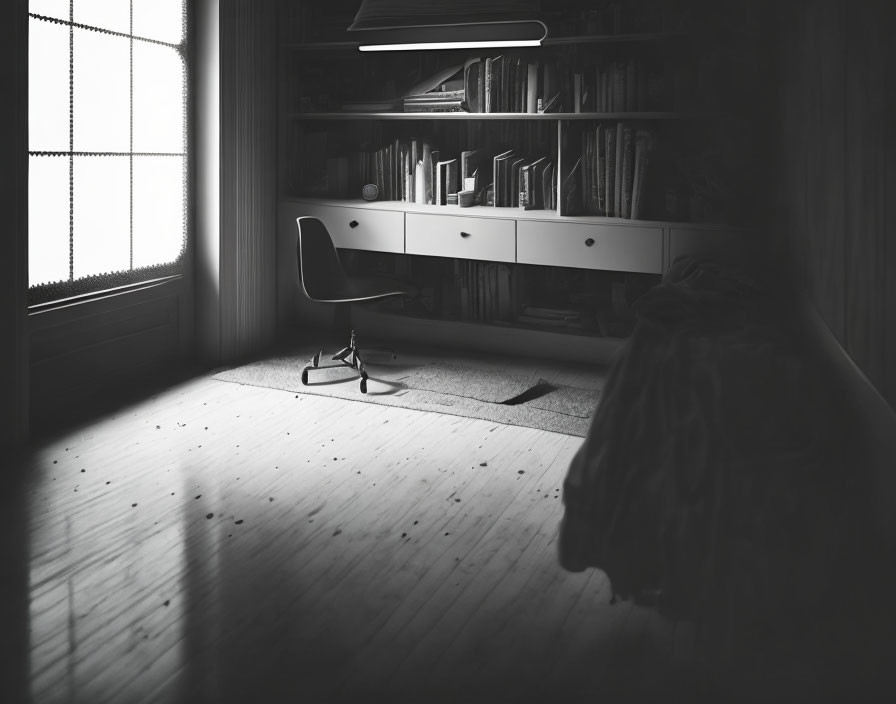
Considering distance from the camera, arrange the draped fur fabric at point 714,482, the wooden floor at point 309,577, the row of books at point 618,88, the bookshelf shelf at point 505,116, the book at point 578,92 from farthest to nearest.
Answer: the book at point 578,92 → the row of books at point 618,88 → the bookshelf shelf at point 505,116 → the wooden floor at point 309,577 → the draped fur fabric at point 714,482

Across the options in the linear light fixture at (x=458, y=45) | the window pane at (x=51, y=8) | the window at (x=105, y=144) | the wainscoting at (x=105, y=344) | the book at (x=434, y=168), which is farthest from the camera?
the book at (x=434, y=168)

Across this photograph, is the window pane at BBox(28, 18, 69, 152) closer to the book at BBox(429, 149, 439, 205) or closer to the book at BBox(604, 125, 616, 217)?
the book at BBox(429, 149, 439, 205)

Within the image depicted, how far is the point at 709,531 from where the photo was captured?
1896 mm

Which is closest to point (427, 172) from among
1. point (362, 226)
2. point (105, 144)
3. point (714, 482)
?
point (362, 226)

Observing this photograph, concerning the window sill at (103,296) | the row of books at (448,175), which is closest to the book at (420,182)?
the row of books at (448,175)

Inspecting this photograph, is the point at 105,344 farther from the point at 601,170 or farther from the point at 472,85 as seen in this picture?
the point at 601,170

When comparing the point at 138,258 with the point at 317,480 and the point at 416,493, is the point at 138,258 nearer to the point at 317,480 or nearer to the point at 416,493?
the point at 317,480

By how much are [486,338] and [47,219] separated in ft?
7.60

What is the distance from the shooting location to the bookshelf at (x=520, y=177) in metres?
4.36

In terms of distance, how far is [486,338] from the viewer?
5.00m

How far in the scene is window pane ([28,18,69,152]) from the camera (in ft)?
11.6

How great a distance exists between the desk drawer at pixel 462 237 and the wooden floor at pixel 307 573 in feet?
4.21

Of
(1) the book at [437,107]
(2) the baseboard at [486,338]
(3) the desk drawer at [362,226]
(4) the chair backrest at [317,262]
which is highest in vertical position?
(1) the book at [437,107]

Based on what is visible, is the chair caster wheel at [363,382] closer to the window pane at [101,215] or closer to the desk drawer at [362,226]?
the desk drawer at [362,226]
